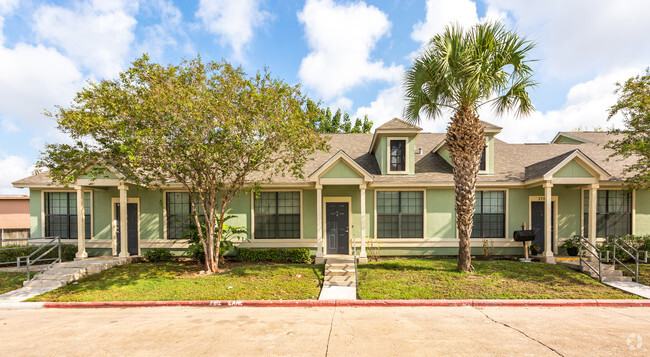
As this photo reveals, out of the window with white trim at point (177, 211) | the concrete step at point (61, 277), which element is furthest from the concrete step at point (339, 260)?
the concrete step at point (61, 277)

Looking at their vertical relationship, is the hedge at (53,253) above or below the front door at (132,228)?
below

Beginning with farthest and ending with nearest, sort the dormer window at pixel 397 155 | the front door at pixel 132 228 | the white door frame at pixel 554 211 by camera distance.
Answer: the dormer window at pixel 397 155, the front door at pixel 132 228, the white door frame at pixel 554 211

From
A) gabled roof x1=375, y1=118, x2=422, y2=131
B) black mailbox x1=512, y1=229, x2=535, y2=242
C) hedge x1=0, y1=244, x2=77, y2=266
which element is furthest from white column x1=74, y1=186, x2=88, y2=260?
black mailbox x1=512, y1=229, x2=535, y2=242

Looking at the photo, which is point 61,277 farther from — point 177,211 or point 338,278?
point 338,278

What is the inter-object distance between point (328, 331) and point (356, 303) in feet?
6.73

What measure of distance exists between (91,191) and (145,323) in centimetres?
965

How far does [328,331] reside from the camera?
20.5 feet

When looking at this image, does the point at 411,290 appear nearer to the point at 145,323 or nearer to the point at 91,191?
the point at 145,323

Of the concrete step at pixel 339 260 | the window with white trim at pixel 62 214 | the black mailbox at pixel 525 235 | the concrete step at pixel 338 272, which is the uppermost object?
the window with white trim at pixel 62 214

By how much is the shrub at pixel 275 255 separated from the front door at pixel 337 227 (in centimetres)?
128

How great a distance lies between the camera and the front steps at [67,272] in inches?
393

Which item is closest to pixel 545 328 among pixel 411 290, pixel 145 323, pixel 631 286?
pixel 411 290

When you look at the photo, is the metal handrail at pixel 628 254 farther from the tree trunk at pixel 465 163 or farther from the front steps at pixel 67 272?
the front steps at pixel 67 272

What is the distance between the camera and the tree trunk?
32.6 ft
